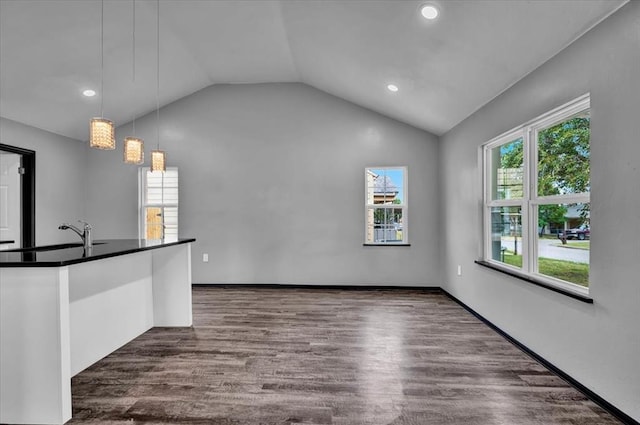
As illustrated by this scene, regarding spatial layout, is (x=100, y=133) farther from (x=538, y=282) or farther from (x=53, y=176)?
(x=538, y=282)

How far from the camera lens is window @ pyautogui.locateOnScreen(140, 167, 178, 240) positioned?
5797 mm

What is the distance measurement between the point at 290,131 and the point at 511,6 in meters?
3.79

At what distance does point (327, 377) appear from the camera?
254 centimetres

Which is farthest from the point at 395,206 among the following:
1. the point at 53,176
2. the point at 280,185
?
the point at 53,176

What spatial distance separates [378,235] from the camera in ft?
18.3

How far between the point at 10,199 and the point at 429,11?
562cm

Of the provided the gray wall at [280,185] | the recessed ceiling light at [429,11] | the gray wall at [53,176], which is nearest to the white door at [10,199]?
the gray wall at [53,176]

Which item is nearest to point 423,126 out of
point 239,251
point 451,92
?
point 451,92

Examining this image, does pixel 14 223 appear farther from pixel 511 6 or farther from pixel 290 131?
pixel 511 6

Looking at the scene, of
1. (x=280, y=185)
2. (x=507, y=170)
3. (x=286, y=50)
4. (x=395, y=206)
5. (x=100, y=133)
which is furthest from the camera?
(x=280, y=185)

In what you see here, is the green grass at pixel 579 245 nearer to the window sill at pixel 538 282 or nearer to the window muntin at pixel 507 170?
the window sill at pixel 538 282

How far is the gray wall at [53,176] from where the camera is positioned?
15.3 ft

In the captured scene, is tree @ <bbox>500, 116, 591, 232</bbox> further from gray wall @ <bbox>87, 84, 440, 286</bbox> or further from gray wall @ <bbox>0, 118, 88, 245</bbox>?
gray wall @ <bbox>0, 118, 88, 245</bbox>

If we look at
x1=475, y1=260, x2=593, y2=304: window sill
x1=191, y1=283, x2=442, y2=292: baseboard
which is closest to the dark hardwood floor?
x1=475, y1=260, x2=593, y2=304: window sill
